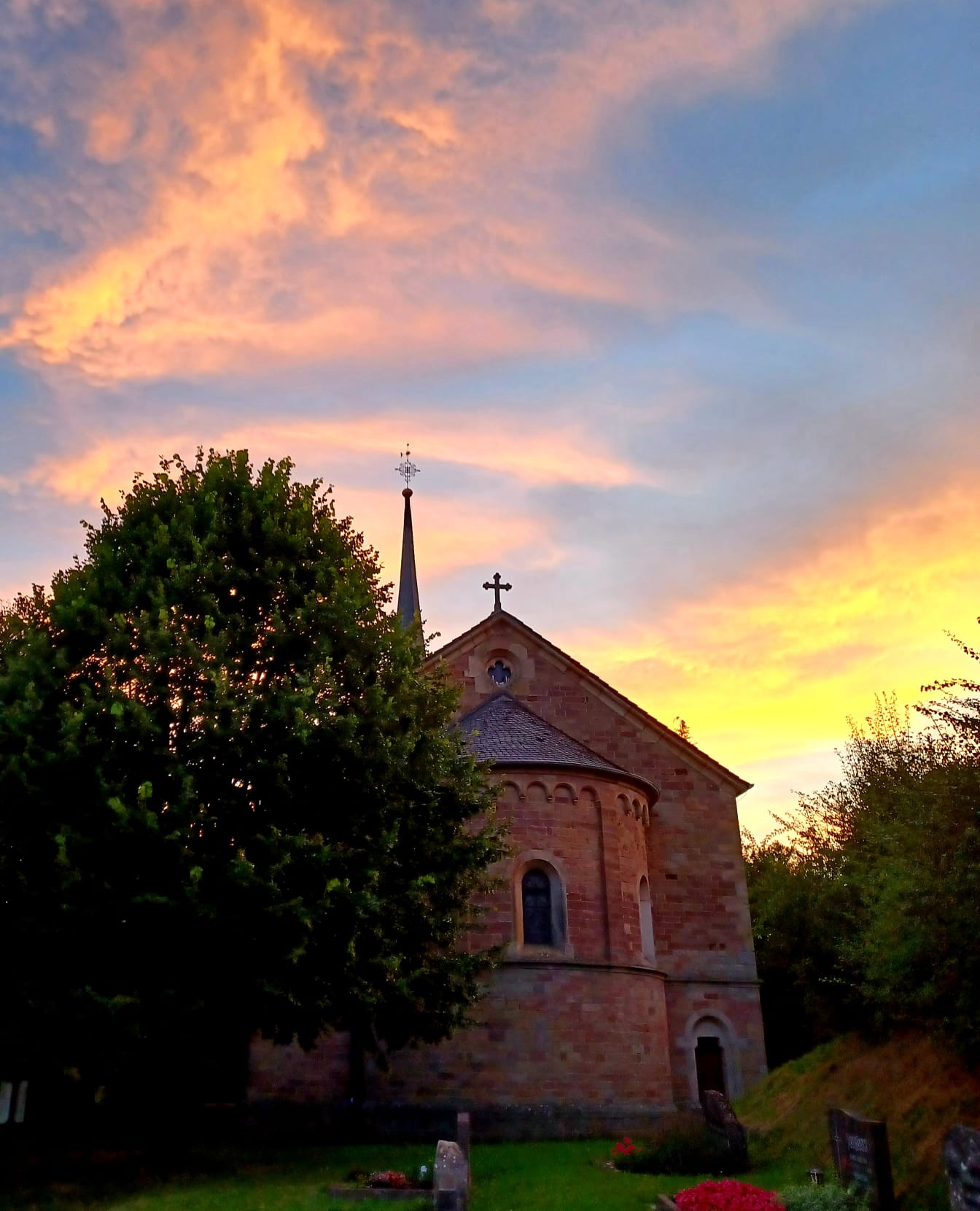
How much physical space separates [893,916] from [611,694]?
15.1 m

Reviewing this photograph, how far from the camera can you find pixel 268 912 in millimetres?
15984

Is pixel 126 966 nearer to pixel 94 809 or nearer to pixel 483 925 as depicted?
pixel 94 809

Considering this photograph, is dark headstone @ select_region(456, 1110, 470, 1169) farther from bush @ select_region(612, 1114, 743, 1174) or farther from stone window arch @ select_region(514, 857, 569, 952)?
stone window arch @ select_region(514, 857, 569, 952)

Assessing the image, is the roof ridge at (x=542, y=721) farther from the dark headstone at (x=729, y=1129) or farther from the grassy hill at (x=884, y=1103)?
the dark headstone at (x=729, y=1129)

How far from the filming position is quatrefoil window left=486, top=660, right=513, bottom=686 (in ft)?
100

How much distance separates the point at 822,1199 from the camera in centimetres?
1247

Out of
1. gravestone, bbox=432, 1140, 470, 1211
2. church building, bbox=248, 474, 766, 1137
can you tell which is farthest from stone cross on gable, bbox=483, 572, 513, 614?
gravestone, bbox=432, 1140, 470, 1211

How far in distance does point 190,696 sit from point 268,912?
380 centimetres

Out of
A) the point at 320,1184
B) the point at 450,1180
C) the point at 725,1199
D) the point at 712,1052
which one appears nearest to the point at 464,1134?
the point at 320,1184

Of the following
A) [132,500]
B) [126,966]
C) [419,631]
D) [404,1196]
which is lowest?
[404,1196]

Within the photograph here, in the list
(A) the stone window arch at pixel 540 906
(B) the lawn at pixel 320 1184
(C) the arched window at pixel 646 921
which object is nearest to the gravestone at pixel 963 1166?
(B) the lawn at pixel 320 1184

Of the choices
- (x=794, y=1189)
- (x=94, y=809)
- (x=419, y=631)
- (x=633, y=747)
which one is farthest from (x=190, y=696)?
(x=633, y=747)

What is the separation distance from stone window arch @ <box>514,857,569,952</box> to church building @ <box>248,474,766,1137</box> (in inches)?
1.5

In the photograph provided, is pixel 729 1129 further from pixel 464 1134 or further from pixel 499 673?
pixel 499 673
